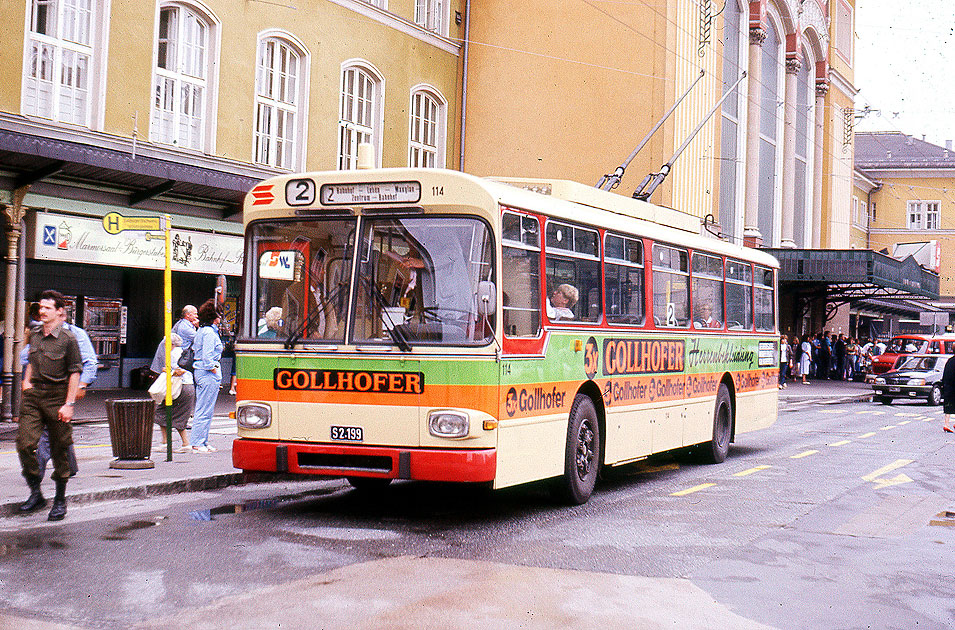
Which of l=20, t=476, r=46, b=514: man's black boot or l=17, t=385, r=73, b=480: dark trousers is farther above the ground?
l=17, t=385, r=73, b=480: dark trousers

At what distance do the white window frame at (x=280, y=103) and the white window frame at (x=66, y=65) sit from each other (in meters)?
4.38

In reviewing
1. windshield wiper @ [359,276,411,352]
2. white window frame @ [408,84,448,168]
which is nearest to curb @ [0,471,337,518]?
windshield wiper @ [359,276,411,352]

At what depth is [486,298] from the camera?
866 centimetres

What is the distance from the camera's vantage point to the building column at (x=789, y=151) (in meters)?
45.1

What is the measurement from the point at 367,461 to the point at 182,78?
15316mm

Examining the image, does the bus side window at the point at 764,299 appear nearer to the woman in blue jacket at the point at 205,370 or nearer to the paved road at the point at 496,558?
the paved road at the point at 496,558

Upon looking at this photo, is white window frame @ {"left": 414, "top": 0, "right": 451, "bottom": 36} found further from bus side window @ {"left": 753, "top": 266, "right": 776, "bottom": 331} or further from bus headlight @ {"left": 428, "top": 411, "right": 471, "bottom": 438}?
bus headlight @ {"left": 428, "top": 411, "right": 471, "bottom": 438}

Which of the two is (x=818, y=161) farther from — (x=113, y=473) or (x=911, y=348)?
(x=113, y=473)

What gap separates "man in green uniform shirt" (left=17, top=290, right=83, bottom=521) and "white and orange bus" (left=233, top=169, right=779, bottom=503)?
1352 millimetres

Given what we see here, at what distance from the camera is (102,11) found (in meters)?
20.2

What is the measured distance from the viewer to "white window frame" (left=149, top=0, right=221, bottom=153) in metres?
21.6

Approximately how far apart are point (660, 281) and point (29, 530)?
678 centimetres

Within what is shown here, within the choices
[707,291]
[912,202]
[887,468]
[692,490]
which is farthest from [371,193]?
[912,202]

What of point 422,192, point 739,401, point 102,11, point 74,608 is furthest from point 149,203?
point 74,608
